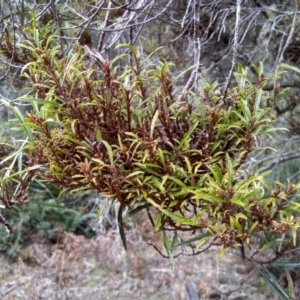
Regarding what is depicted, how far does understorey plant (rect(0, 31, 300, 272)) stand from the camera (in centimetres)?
65

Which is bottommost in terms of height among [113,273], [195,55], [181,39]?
[113,273]

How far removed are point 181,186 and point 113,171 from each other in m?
0.11

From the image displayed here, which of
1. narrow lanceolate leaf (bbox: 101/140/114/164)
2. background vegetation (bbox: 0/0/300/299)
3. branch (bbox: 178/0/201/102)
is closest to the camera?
narrow lanceolate leaf (bbox: 101/140/114/164)

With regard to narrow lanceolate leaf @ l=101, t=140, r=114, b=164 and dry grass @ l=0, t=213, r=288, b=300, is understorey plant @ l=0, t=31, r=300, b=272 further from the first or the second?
dry grass @ l=0, t=213, r=288, b=300

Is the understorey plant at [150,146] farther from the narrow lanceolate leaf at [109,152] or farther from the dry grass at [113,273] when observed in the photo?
the dry grass at [113,273]

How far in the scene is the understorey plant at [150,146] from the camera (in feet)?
2.14

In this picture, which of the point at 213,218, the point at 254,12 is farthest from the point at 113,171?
the point at 254,12

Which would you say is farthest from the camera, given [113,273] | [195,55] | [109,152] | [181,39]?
[113,273]

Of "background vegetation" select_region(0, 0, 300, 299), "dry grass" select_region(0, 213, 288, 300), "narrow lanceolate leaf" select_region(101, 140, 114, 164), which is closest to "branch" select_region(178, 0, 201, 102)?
"background vegetation" select_region(0, 0, 300, 299)

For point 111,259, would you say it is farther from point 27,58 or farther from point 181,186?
point 181,186

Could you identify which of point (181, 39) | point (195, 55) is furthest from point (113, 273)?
point (195, 55)

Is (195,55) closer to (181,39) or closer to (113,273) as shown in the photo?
(181,39)

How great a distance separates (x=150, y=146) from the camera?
660 millimetres

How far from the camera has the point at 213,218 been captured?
0.63 m
